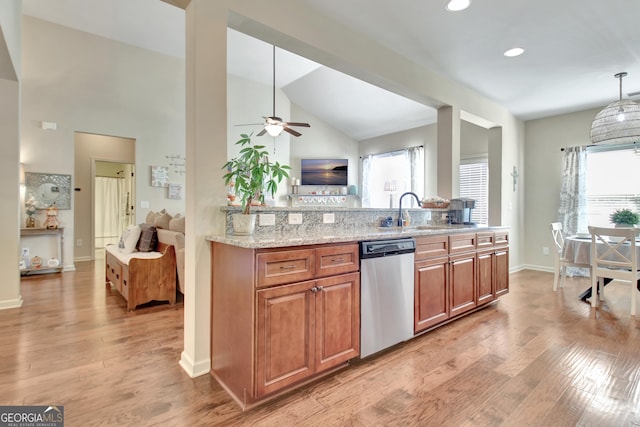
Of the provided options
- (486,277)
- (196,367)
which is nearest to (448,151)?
(486,277)

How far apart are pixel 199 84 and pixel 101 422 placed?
1905 mm

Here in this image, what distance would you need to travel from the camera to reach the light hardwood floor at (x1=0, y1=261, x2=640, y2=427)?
5.16ft

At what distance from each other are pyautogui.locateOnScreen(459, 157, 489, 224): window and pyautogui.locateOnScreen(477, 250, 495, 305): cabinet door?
2.64m

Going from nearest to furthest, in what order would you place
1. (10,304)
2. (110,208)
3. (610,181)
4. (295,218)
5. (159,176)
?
(295,218) → (10,304) → (610,181) → (159,176) → (110,208)

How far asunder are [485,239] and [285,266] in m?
2.48

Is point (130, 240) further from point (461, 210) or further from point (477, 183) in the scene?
point (477, 183)

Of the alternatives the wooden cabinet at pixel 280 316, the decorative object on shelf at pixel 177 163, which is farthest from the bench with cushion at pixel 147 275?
the decorative object on shelf at pixel 177 163

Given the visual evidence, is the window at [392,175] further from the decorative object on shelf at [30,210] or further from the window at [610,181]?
the decorative object on shelf at [30,210]

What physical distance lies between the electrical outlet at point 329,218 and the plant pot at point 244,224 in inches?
27.7

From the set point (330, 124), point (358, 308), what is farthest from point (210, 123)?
point (330, 124)

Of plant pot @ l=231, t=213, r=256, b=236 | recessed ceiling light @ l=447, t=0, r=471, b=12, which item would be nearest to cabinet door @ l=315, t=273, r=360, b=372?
plant pot @ l=231, t=213, r=256, b=236

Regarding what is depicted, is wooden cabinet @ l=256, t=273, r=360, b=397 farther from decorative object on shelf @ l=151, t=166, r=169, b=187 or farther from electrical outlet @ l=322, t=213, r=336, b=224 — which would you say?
decorative object on shelf @ l=151, t=166, r=169, b=187

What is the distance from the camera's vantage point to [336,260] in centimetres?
191

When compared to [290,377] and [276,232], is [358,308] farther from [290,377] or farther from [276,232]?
[276,232]
